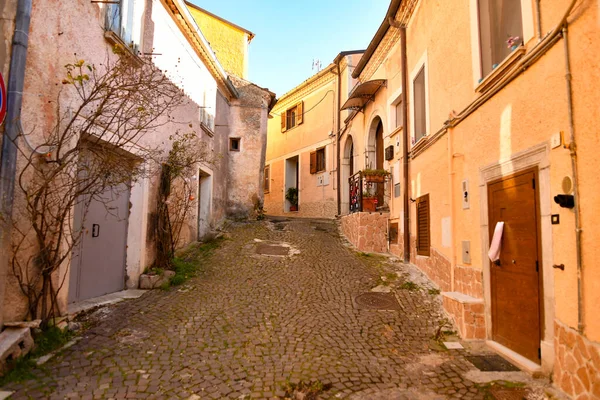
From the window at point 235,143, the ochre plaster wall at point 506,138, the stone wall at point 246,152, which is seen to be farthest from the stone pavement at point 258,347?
the window at point 235,143

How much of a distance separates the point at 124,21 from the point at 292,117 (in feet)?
44.9

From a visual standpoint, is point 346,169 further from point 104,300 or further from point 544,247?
point 544,247

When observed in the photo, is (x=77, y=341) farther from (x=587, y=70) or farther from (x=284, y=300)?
(x=587, y=70)

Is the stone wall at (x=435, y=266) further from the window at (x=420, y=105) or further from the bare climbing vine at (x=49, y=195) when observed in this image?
the bare climbing vine at (x=49, y=195)

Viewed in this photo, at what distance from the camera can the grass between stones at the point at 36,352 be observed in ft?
11.1

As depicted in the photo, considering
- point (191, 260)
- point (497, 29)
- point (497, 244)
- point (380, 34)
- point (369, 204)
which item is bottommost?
point (191, 260)

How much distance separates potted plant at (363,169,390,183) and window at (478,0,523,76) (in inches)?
188

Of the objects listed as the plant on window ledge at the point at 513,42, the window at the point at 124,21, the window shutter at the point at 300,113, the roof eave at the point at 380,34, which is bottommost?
the plant on window ledge at the point at 513,42

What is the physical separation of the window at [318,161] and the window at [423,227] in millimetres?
9212

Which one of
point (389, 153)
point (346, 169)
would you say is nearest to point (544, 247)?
point (389, 153)

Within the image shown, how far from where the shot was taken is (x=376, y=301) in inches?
235

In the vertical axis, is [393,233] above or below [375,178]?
below

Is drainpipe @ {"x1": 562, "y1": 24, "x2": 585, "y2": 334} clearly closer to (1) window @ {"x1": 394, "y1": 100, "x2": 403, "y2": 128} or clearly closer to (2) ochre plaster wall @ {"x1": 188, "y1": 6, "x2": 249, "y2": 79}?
(1) window @ {"x1": 394, "y1": 100, "x2": 403, "y2": 128}

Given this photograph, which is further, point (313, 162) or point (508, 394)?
point (313, 162)
